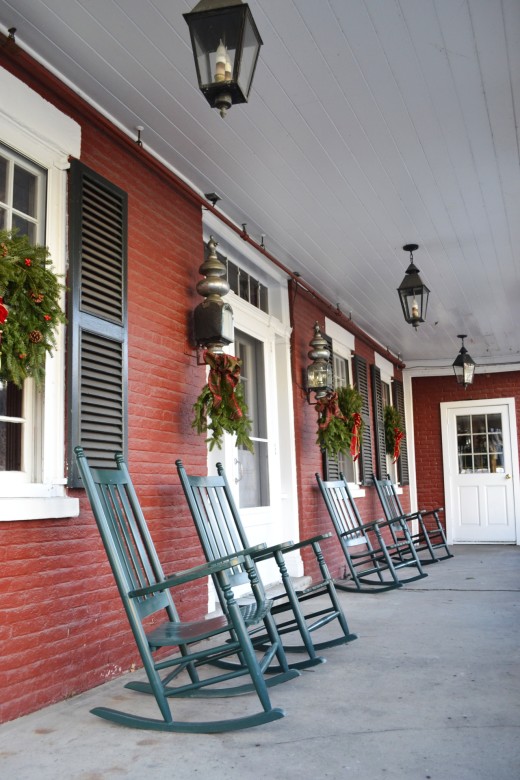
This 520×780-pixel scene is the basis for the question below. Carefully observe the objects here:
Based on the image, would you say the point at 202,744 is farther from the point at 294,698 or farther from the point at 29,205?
the point at 29,205

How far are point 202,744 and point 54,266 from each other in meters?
1.90

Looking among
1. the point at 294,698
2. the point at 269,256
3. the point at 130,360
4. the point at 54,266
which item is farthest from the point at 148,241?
the point at 294,698

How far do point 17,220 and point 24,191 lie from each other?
16cm

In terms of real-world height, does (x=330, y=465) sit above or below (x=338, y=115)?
below

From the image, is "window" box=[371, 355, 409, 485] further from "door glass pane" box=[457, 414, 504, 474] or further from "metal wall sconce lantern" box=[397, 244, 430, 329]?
"metal wall sconce lantern" box=[397, 244, 430, 329]

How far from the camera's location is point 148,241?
156 inches

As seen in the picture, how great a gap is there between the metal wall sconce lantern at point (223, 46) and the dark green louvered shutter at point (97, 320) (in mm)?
1140

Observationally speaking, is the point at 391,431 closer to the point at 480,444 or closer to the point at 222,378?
the point at 480,444

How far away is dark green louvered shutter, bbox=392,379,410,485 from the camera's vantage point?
9.94m

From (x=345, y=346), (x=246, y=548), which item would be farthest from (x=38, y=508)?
(x=345, y=346)

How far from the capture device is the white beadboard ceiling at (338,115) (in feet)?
9.80

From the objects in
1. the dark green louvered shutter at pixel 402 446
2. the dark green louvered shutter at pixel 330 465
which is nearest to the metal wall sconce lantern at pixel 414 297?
the dark green louvered shutter at pixel 330 465

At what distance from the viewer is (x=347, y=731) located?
242 cm

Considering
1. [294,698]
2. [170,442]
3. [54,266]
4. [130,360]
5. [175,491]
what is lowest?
[294,698]
